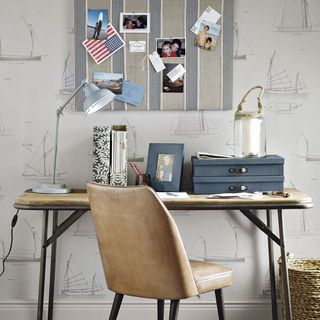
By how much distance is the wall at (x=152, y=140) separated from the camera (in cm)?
328

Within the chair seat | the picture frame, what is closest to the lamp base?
the picture frame

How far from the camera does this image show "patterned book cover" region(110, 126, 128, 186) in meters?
3.08

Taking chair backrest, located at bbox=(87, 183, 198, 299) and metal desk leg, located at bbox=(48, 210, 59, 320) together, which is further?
metal desk leg, located at bbox=(48, 210, 59, 320)

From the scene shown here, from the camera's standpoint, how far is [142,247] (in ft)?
7.93

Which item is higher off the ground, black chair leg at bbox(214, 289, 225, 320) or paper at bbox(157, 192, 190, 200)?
paper at bbox(157, 192, 190, 200)

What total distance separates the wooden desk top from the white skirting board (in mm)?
734

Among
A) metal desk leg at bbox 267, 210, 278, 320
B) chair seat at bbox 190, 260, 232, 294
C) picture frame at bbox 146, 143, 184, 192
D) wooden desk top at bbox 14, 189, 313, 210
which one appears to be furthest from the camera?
metal desk leg at bbox 267, 210, 278, 320

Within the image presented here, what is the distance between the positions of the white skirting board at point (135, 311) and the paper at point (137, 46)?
50.4 inches

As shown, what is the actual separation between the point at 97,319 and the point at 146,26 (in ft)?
4.91

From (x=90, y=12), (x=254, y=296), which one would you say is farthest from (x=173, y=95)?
(x=254, y=296)

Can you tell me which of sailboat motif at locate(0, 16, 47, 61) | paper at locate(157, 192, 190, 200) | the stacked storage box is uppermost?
sailboat motif at locate(0, 16, 47, 61)

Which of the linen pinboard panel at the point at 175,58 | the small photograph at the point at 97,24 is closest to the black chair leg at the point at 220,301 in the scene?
the linen pinboard panel at the point at 175,58

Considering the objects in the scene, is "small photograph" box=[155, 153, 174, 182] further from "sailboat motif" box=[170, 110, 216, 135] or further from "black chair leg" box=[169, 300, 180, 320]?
"black chair leg" box=[169, 300, 180, 320]

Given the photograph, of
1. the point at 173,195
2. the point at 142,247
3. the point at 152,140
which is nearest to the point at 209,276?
the point at 142,247
